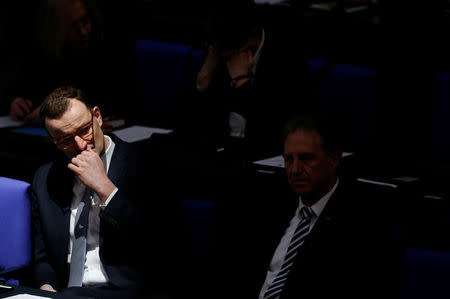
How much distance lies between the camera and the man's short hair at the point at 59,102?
9.18ft

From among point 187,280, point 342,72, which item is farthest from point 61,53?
point 187,280

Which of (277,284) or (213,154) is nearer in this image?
(277,284)

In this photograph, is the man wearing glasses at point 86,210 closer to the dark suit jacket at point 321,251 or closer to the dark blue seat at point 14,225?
the dark blue seat at point 14,225

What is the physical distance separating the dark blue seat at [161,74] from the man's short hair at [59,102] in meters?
1.46

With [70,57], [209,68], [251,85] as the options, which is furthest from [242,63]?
[70,57]

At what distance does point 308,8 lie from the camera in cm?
505

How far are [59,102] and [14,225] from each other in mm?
498

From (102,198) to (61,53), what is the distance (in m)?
1.54

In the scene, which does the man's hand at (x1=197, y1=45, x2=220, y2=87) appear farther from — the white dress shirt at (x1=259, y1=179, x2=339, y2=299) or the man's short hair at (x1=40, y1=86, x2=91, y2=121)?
the white dress shirt at (x1=259, y1=179, x2=339, y2=299)

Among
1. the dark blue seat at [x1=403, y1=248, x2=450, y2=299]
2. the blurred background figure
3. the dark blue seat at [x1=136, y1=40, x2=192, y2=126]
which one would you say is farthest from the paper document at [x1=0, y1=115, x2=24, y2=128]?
the dark blue seat at [x1=403, y1=248, x2=450, y2=299]

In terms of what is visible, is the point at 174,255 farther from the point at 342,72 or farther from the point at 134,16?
the point at 134,16

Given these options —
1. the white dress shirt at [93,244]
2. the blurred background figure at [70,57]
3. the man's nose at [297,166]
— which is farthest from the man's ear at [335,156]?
the blurred background figure at [70,57]

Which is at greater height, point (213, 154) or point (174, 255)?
point (213, 154)

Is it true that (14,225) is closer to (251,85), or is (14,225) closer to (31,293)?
(31,293)
